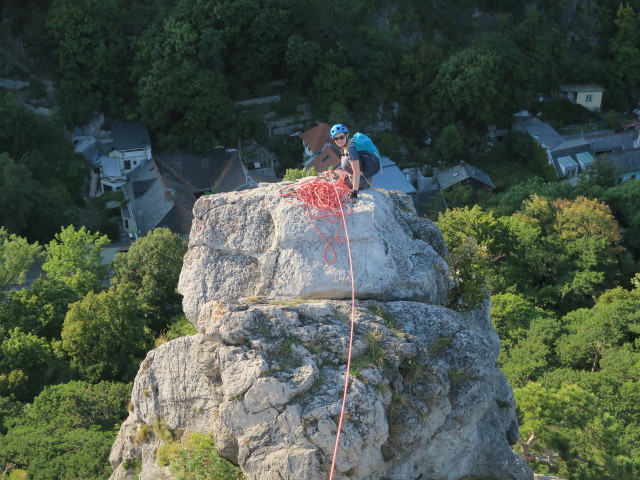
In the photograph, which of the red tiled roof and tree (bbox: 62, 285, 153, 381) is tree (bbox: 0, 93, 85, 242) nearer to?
tree (bbox: 62, 285, 153, 381)

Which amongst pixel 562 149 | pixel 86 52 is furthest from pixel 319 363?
pixel 562 149

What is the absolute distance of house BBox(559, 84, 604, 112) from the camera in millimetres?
62000

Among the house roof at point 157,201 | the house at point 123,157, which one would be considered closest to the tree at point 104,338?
the house roof at point 157,201

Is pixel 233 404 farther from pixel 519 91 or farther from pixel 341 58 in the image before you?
pixel 519 91

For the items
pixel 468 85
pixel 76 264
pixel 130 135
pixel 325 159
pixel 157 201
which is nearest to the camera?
pixel 76 264

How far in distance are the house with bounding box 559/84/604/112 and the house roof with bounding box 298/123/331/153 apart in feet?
74.2

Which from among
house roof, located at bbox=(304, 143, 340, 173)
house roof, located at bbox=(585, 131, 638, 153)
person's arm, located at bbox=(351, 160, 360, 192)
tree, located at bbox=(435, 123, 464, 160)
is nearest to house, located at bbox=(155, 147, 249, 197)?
house roof, located at bbox=(304, 143, 340, 173)

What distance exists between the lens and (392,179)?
4888 centimetres

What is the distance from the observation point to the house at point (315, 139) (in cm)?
4997

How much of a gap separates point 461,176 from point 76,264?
89.3 ft

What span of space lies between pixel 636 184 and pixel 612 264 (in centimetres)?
845

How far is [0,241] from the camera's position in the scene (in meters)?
33.0

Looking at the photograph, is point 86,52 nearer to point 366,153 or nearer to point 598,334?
point 598,334

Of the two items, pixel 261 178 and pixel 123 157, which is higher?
pixel 123 157
